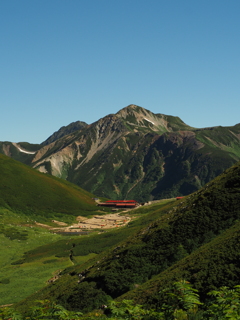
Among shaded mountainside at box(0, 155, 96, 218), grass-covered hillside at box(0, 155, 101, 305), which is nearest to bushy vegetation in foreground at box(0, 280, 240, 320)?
grass-covered hillside at box(0, 155, 101, 305)

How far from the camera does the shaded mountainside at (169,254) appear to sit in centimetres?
3228

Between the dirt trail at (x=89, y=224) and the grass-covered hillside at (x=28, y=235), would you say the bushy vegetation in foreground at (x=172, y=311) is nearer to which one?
the grass-covered hillside at (x=28, y=235)

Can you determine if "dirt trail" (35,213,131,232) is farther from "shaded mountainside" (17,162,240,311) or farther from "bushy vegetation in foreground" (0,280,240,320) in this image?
"bushy vegetation in foreground" (0,280,240,320)

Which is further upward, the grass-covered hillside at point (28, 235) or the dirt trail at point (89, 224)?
the grass-covered hillside at point (28, 235)

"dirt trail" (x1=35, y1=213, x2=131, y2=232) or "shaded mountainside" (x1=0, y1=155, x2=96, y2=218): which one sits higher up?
"shaded mountainside" (x1=0, y1=155, x2=96, y2=218)

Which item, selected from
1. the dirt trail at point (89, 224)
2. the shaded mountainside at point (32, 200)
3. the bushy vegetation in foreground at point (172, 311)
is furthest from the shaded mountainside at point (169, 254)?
the shaded mountainside at point (32, 200)

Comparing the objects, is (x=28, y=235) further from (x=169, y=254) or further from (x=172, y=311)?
(x=172, y=311)

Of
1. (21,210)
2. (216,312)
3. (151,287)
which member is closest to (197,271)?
(151,287)

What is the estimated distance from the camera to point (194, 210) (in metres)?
46.8

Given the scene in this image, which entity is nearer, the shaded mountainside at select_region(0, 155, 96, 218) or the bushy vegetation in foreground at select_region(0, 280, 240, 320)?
the bushy vegetation in foreground at select_region(0, 280, 240, 320)

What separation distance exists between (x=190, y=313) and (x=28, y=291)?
49.1 m

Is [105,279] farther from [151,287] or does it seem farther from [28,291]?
[28,291]

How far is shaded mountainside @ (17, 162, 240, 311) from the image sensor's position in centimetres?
3228

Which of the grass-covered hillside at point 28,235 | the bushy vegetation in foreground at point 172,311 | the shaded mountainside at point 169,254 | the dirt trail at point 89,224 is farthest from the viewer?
the dirt trail at point 89,224
